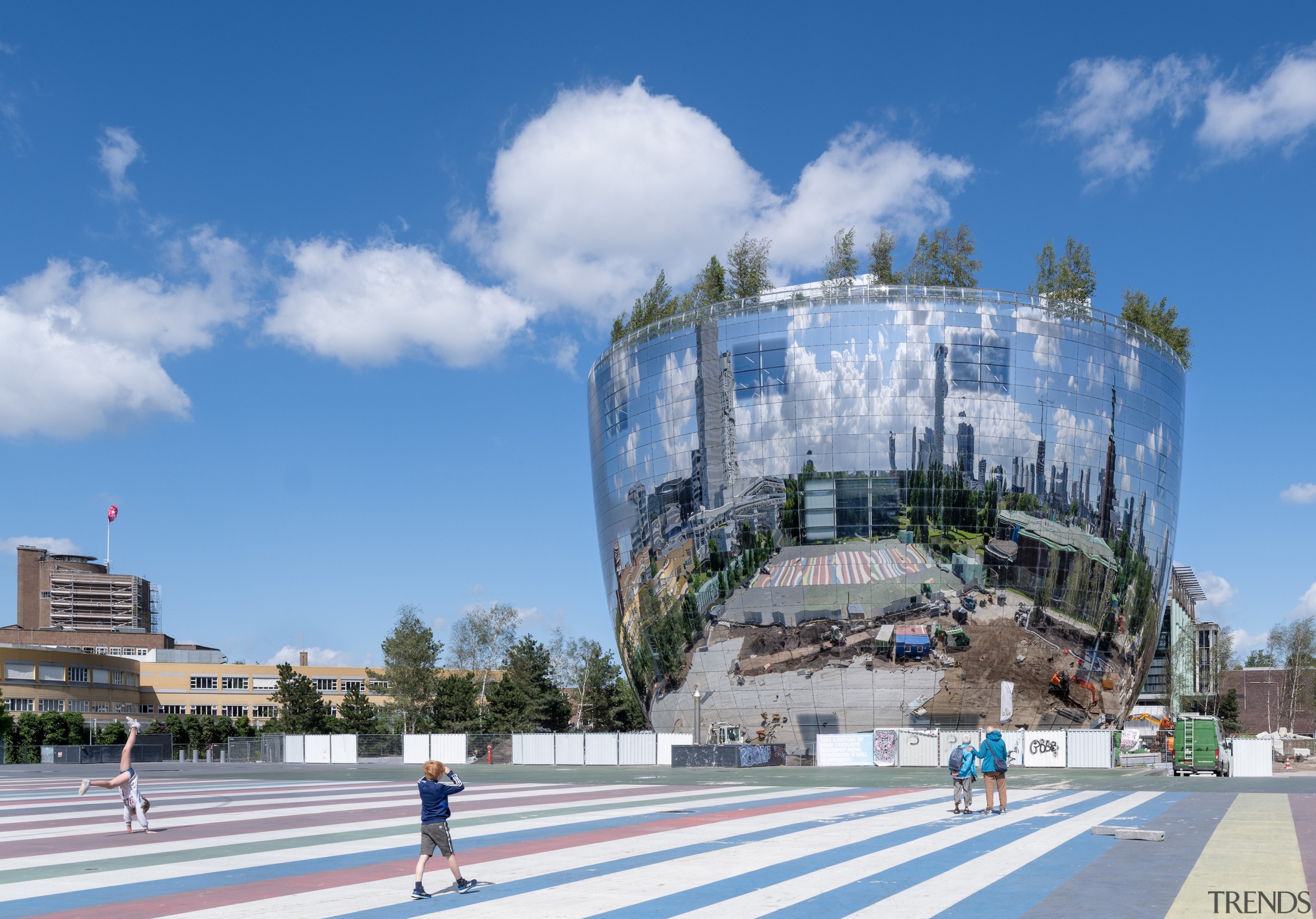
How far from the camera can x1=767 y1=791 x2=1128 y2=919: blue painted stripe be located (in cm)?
1167

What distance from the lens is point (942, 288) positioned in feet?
232

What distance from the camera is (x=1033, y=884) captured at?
1341cm

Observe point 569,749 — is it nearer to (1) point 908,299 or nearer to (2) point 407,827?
(1) point 908,299

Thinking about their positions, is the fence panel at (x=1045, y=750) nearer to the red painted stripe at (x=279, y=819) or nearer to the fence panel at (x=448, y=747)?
the red painted stripe at (x=279, y=819)

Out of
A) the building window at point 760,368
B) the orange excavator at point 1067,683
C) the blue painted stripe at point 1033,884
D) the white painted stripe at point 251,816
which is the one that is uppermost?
the building window at point 760,368

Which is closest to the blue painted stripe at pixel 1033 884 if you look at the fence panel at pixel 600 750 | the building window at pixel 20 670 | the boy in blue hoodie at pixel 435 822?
the boy in blue hoodie at pixel 435 822

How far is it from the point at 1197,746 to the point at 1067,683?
24519 mm

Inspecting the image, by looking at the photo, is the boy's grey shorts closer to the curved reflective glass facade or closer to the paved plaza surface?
the paved plaza surface

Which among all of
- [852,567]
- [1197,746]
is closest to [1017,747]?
[1197,746]

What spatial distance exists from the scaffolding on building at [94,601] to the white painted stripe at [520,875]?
165 m

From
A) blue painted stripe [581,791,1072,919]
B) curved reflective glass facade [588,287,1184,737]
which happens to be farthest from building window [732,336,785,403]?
blue painted stripe [581,791,1072,919]

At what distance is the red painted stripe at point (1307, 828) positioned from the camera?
14.4m

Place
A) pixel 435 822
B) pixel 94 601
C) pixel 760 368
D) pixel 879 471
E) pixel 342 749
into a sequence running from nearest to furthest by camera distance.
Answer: pixel 435 822 → pixel 879 471 → pixel 342 749 → pixel 760 368 → pixel 94 601

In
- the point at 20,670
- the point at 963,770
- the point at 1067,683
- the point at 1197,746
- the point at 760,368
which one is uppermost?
the point at 760,368
